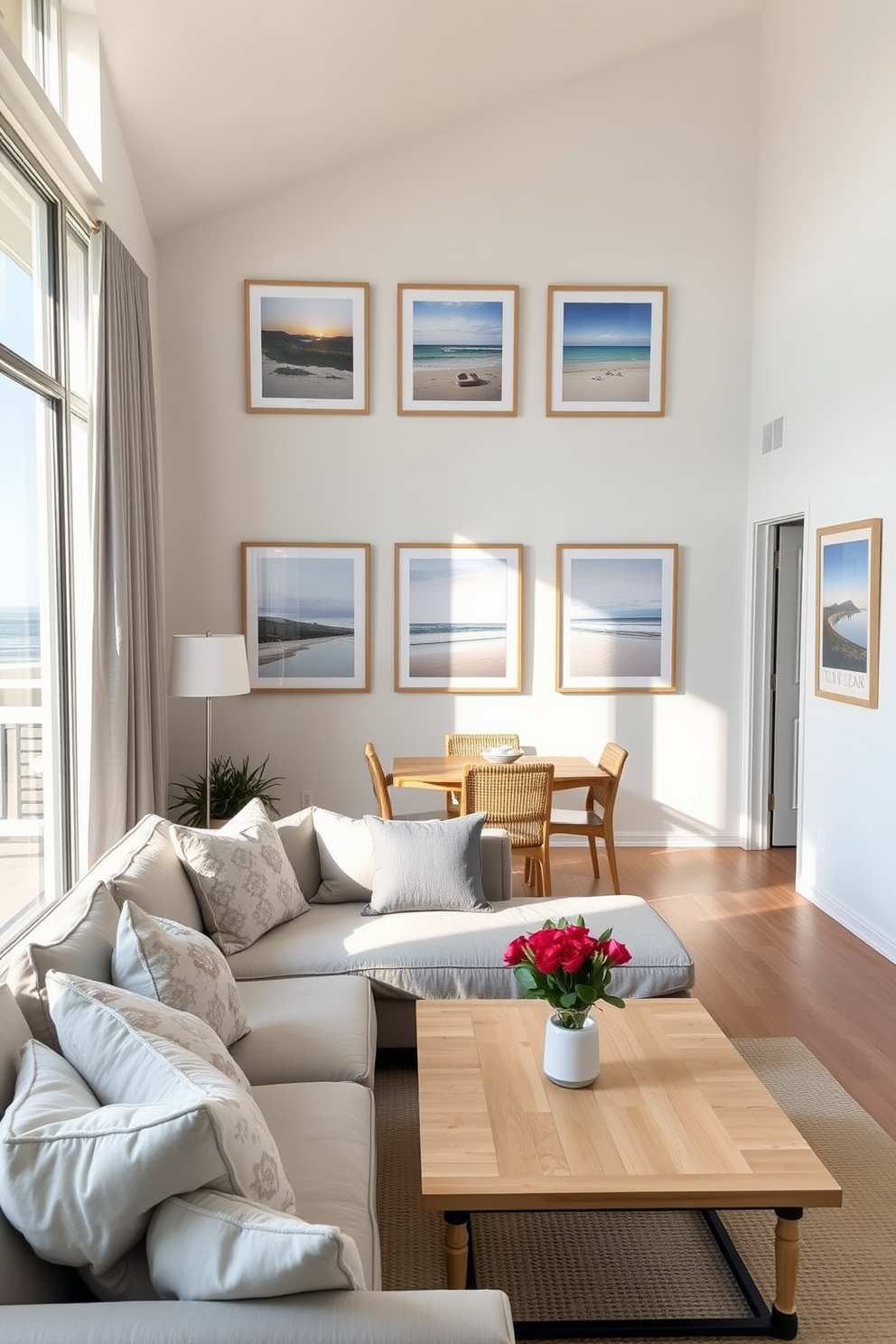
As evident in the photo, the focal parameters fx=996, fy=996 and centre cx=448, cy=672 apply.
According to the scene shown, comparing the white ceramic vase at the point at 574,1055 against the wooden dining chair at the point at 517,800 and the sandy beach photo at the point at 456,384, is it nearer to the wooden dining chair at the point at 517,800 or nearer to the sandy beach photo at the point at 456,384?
the wooden dining chair at the point at 517,800

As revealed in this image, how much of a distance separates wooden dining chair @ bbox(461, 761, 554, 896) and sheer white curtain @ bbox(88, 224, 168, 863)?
5.17ft

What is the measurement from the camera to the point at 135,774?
4762 mm

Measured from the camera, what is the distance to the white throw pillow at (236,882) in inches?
128

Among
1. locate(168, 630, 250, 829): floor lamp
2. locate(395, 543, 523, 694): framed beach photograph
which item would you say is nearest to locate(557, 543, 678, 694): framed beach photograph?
locate(395, 543, 523, 694): framed beach photograph

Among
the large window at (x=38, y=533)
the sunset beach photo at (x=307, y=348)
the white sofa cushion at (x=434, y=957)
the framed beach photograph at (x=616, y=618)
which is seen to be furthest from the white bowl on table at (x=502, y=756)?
the sunset beach photo at (x=307, y=348)

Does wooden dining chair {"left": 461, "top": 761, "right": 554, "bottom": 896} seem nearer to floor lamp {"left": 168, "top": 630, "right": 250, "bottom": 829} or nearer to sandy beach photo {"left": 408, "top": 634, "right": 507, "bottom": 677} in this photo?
floor lamp {"left": 168, "top": 630, "right": 250, "bottom": 829}

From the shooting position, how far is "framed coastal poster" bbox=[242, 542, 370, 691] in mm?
6375

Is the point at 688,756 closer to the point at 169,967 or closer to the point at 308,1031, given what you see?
the point at 308,1031

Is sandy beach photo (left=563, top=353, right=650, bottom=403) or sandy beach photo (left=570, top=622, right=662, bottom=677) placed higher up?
sandy beach photo (left=563, top=353, right=650, bottom=403)

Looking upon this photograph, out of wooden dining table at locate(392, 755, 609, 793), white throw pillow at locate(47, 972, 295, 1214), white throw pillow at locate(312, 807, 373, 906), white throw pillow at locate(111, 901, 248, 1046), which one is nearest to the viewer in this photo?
white throw pillow at locate(47, 972, 295, 1214)

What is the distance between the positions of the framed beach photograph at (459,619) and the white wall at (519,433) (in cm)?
10

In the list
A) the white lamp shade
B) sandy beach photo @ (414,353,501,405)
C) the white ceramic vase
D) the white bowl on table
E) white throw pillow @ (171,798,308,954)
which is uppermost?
sandy beach photo @ (414,353,501,405)

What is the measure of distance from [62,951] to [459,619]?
456 cm

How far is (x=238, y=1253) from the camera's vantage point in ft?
4.35
